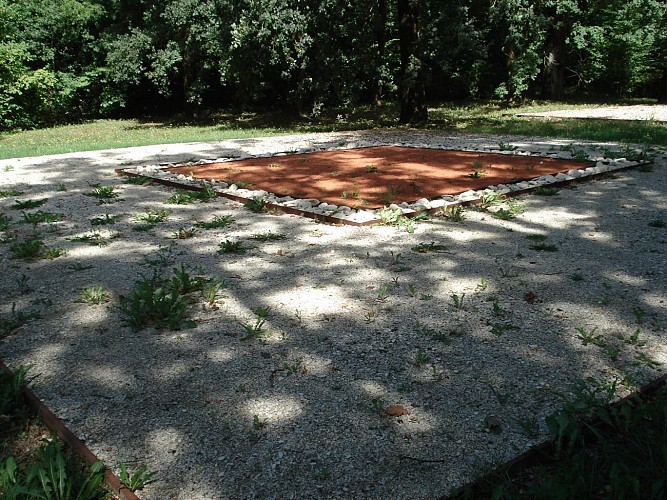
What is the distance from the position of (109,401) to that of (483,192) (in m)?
4.28

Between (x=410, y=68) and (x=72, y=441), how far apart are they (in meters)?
11.9

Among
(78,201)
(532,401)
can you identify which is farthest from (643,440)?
(78,201)

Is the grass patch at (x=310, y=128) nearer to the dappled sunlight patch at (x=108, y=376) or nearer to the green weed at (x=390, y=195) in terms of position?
the green weed at (x=390, y=195)

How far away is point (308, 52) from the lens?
13.6 metres

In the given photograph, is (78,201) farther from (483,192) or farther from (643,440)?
(643,440)

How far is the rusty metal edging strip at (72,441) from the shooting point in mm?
1742

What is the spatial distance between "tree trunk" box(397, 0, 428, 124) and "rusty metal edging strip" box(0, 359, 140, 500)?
11.7 m

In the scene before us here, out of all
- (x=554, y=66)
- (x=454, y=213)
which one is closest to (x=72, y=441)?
(x=454, y=213)

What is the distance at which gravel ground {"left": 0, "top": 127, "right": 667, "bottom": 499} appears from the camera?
1.93 m

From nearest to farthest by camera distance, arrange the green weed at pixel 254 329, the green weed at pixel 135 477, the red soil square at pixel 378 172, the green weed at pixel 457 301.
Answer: the green weed at pixel 135 477 < the green weed at pixel 254 329 < the green weed at pixel 457 301 < the red soil square at pixel 378 172

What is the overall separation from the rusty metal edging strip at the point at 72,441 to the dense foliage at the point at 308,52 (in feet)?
35.3

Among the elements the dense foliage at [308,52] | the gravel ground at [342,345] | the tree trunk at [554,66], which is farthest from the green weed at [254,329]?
the tree trunk at [554,66]

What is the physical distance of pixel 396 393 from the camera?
2281 millimetres

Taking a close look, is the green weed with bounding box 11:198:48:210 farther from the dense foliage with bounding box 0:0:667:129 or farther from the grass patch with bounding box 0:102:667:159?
the dense foliage with bounding box 0:0:667:129
